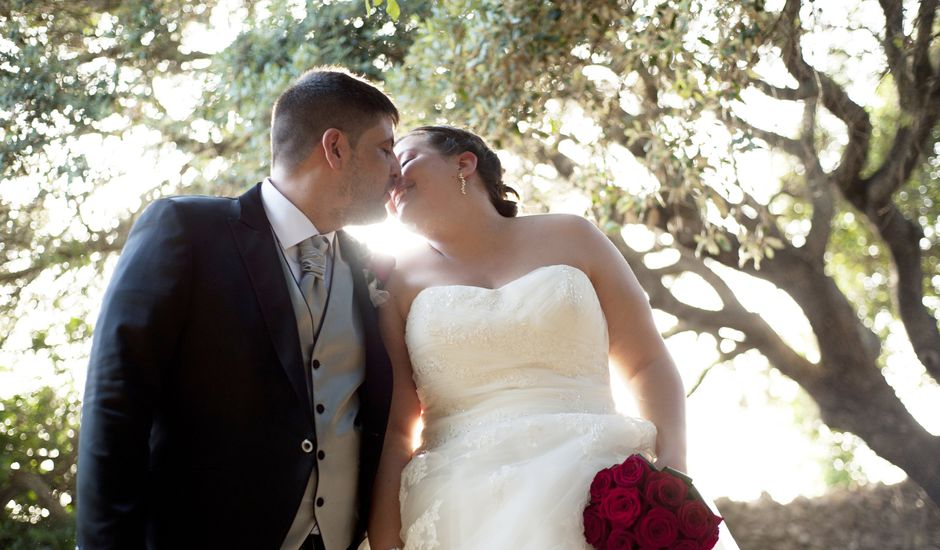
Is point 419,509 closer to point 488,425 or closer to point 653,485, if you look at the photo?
point 488,425

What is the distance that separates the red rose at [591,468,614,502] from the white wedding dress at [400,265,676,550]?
7 centimetres

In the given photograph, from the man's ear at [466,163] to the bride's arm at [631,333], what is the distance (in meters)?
0.43

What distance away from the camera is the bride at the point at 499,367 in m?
2.52

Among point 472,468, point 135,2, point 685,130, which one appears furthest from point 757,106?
point 472,468

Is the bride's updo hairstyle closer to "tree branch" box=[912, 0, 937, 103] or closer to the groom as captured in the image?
the groom

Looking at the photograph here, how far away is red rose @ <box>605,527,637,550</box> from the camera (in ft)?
7.43

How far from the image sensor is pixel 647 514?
2.27 m

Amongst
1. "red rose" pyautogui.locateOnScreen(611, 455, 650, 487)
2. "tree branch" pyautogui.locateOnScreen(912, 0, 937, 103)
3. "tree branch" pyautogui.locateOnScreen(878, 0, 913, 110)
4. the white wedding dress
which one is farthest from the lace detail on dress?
"tree branch" pyautogui.locateOnScreen(878, 0, 913, 110)

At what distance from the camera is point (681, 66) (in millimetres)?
4844

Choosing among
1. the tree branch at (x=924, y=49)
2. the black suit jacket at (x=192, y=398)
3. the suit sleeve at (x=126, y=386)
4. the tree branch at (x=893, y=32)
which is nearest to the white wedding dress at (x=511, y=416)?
the black suit jacket at (x=192, y=398)

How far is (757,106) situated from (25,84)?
4.70m

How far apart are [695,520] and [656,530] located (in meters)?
0.11

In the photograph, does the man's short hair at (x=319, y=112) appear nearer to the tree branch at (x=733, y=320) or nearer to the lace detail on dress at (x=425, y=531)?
the lace detail on dress at (x=425, y=531)

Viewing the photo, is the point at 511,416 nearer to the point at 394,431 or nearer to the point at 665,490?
the point at 394,431
